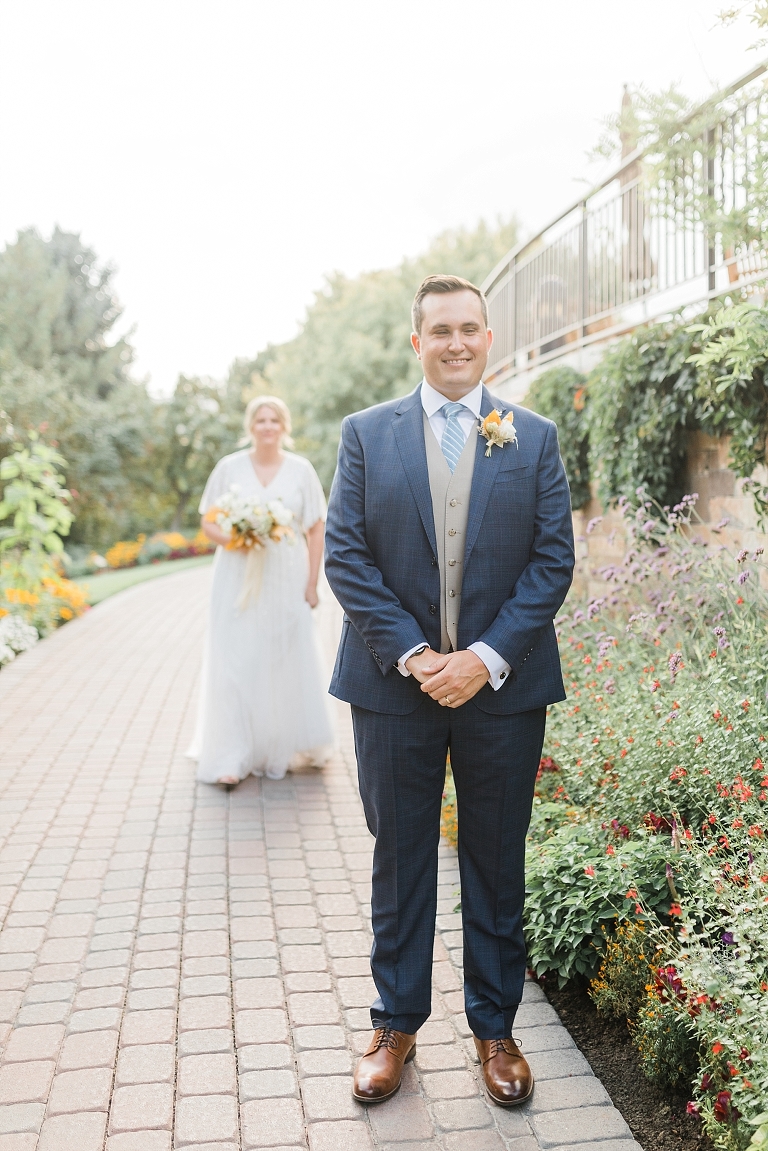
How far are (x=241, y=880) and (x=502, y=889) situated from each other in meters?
1.95

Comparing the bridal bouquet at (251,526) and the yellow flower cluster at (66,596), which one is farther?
the yellow flower cluster at (66,596)

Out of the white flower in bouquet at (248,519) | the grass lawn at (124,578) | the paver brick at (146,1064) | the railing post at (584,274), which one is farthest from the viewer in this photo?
the grass lawn at (124,578)

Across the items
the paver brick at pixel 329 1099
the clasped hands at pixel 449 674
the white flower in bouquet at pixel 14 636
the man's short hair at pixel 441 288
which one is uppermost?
the man's short hair at pixel 441 288

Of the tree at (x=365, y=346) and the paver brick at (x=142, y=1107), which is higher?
the tree at (x=365, y=346)

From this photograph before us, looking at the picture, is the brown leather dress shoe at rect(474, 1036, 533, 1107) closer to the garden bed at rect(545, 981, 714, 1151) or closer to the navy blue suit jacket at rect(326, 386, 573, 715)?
the garden bed at rect(545, 981, 714, 1151)

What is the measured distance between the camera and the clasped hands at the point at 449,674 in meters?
2.63

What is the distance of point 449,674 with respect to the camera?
263 cm

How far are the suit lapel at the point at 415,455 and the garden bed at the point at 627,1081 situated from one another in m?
1.67

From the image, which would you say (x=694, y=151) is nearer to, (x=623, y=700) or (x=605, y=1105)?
(x=623, y=700)

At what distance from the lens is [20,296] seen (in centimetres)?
3466

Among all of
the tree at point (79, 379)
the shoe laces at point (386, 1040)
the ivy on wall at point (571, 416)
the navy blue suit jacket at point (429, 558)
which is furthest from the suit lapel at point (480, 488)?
the tree at point (79, 379)

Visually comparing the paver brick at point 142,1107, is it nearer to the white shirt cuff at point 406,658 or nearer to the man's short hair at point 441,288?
the white shirt cuff at point 406,658

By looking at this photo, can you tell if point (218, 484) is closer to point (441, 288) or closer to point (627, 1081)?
A: point (441, 288)

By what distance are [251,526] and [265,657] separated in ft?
2.67
